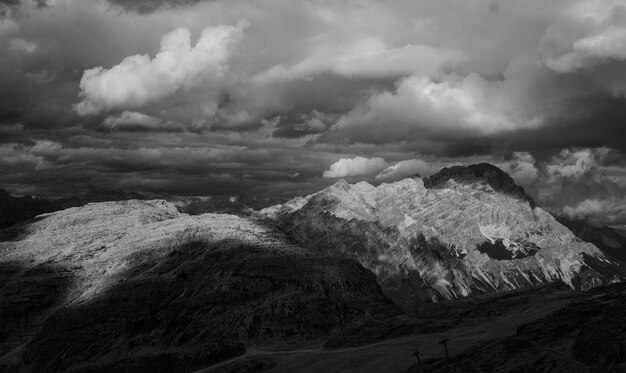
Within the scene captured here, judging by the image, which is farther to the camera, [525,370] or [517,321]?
[517,321]

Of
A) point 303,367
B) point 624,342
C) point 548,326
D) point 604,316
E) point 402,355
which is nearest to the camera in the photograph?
point 624,342

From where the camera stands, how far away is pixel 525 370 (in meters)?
83.9

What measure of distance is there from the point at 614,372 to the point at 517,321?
9702cm

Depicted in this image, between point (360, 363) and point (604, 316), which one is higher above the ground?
point (604, 316)

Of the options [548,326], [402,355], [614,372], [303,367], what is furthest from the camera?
[303,367]

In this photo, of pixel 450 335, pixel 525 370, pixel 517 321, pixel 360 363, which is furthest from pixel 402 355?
pixel 525 370

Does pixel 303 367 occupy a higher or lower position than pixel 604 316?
lower

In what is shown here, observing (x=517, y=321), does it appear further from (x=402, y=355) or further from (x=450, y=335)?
(x=402, y=355)

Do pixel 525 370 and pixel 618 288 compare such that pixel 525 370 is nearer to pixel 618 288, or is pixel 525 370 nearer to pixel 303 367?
pixel 618 288

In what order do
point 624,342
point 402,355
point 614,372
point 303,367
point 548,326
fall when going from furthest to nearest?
1. point 303,367
2. point 402,355
3. point 548,326
4. point 624,342
5. point 614,372

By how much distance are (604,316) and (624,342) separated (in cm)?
936

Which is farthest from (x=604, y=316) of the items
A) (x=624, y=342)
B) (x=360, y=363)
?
(x=360, y=363)

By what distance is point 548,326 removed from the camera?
11150cm

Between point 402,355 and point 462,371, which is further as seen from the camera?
point 402,355
